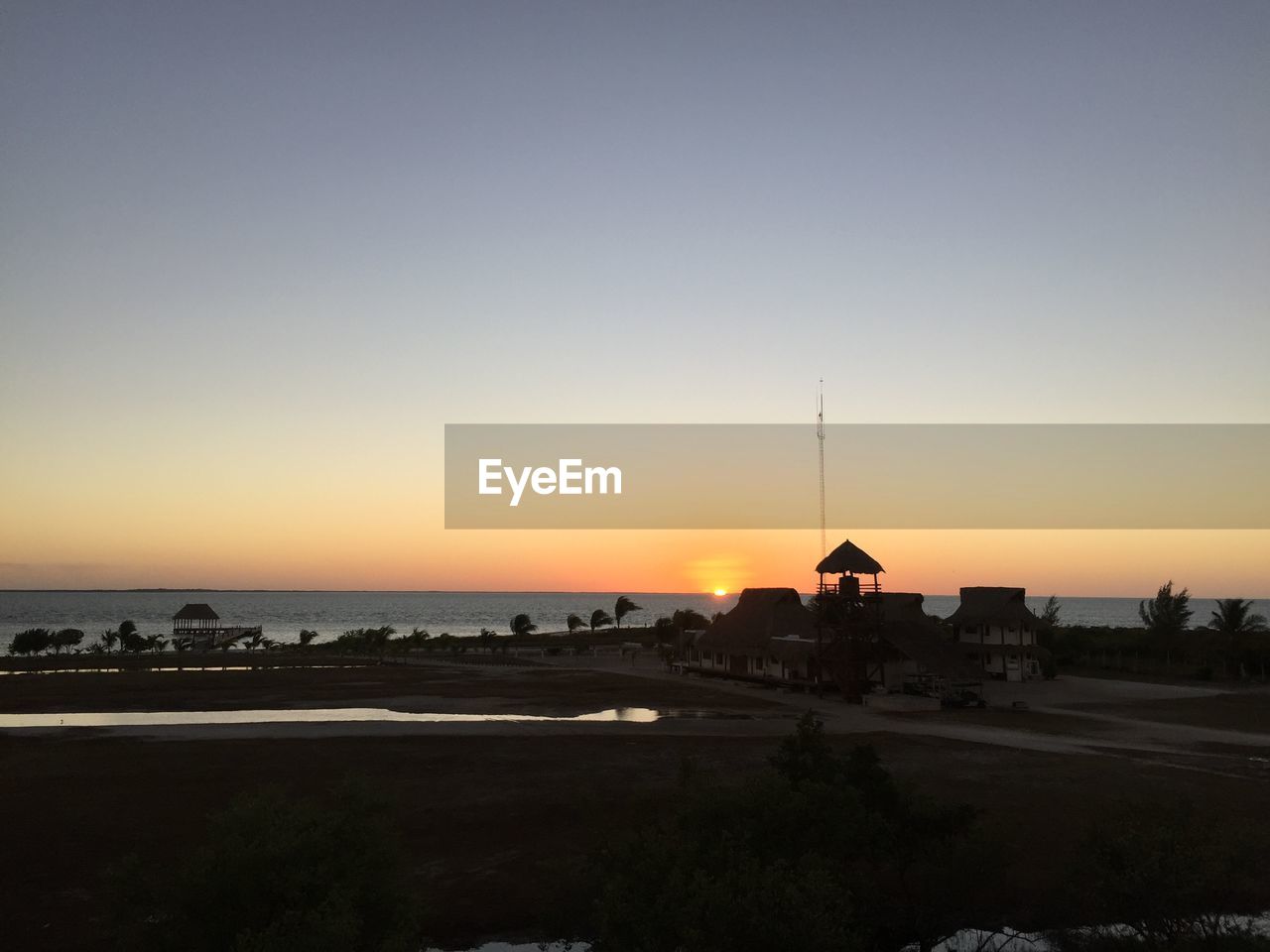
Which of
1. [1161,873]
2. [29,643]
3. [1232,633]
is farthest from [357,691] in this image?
[1232,633]

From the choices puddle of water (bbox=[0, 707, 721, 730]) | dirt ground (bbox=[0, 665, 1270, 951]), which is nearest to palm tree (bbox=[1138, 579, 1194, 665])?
dirt ground (bbox=[0, 665, 1270, 951])

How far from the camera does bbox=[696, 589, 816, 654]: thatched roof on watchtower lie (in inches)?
2518

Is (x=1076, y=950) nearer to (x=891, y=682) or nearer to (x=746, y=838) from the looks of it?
→ (x=746, y=838)

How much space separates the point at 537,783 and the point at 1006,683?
4570cm

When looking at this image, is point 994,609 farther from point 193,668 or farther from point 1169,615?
point 193,668

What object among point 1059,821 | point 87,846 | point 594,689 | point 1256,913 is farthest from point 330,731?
point 1256,913

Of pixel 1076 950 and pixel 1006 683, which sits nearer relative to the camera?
pixel 1076 950

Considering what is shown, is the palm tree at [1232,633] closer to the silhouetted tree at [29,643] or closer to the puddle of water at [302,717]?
the puddle of water at [302,717]

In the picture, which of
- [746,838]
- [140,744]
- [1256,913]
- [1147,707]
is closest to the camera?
[746,838]

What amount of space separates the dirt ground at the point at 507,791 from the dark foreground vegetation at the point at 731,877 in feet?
0.71

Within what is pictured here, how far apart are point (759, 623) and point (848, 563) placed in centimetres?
1216

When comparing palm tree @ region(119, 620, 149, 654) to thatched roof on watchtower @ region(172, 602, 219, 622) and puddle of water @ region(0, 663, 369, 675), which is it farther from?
thatched roof on watchtower @ region(172, 602, 219, 622)

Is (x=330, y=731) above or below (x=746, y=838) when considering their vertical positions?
below

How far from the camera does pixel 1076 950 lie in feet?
52.2
